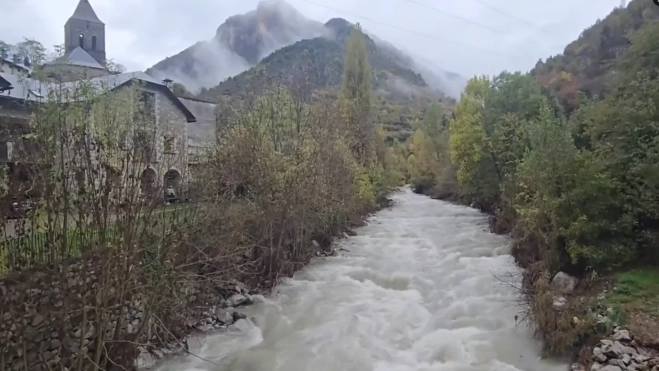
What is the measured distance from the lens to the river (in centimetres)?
873

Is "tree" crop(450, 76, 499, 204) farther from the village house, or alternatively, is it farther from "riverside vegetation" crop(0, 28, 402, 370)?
the village house

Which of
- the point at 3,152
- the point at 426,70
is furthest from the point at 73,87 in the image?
the point at 426,70

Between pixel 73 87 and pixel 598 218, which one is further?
pixel 598 218

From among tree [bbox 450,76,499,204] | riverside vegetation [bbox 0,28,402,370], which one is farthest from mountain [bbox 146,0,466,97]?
riverside vegetation [bbox 0,28,402,370]

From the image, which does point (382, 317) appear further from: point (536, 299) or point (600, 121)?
point (600, 121)

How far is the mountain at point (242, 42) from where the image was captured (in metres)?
131

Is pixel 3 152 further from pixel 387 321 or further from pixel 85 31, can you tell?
pixel 85 31

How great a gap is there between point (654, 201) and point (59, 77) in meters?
10.5

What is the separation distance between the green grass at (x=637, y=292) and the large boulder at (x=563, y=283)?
2.84 feet

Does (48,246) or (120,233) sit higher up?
(120,233)

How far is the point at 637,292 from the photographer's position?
8.79 metres

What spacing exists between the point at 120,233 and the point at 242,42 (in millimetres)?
161558

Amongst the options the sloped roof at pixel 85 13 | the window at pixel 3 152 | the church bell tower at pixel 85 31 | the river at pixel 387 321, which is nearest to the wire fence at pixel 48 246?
the window at pixel 3 152

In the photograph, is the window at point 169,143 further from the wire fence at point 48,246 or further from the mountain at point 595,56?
the mountain at point 595,56
